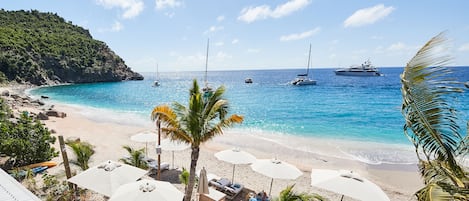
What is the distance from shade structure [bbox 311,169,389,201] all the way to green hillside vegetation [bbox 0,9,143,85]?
67485 millimetres

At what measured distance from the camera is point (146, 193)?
5516mm

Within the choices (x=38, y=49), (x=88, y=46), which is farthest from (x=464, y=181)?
(x=88, y=46)

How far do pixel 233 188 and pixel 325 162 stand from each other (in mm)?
7919

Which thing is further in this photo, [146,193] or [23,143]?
[23,143]

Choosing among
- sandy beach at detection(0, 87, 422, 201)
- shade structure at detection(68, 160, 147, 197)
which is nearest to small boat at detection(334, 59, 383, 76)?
sandy beach at detection(0, 87, 422, 201)

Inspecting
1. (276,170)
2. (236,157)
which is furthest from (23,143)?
(276,170)

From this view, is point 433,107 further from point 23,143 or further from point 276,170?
point 23,143

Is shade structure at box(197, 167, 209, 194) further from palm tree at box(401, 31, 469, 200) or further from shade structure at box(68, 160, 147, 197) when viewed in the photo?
palm tree at box(401, 31, 469, 200)

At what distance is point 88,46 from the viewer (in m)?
84.9

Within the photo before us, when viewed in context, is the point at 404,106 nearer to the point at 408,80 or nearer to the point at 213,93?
the point at 408,80

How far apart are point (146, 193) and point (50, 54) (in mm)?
80688

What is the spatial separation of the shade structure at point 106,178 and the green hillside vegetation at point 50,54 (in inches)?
2459

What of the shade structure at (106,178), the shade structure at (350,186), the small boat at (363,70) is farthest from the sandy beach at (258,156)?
the small boat at (363,70)

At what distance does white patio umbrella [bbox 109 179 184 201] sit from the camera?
540 cm
